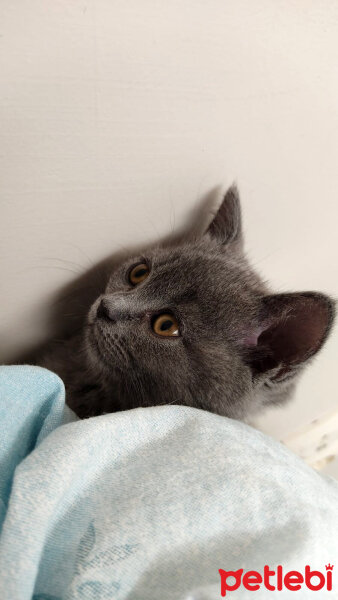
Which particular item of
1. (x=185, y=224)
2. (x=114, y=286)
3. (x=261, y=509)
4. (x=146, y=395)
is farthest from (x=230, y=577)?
(x=185, y=224)

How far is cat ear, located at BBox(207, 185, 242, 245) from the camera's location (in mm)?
944

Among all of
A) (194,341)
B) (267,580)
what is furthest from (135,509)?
(194,341)

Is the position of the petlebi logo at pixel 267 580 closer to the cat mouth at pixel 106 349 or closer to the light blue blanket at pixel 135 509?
the light blue blanket at pixel 135 509

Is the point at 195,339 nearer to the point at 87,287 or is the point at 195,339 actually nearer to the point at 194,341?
the point at 194,341

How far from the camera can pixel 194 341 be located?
91cm

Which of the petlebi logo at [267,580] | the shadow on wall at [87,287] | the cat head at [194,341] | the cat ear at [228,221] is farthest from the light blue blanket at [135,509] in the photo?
the cat ear at [228,221]

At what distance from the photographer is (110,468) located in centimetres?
60

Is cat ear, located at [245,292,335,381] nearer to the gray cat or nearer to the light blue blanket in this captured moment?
the gray cat

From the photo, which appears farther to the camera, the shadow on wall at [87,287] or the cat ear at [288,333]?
the shadow on wall at [87,287]

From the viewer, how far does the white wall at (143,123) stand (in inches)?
24.8

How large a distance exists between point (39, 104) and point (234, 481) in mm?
590

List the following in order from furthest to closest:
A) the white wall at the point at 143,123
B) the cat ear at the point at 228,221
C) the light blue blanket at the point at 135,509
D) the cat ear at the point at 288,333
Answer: the cat ear at the point at 228,221
the cat ear at the point at 288,333
the white wall at the point at 143,123
the light blue blanket at the point at 135,509

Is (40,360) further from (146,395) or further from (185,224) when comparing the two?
(185,224)

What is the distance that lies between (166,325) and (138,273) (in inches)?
5.6
